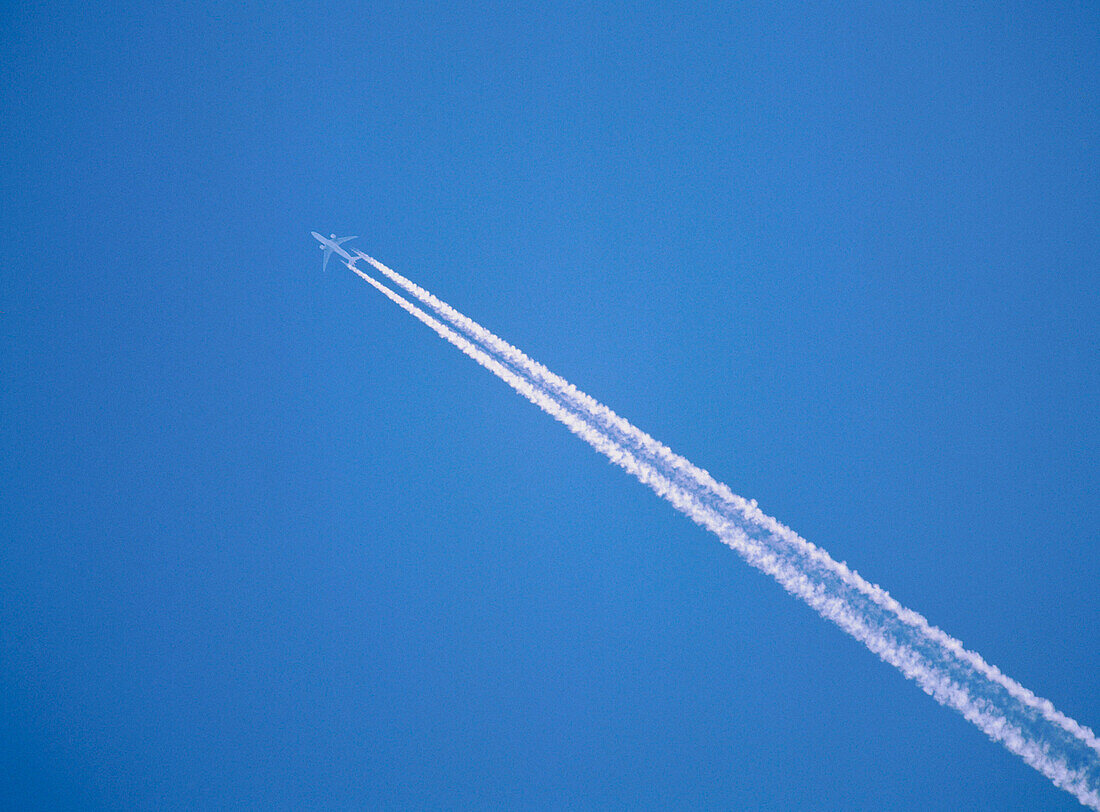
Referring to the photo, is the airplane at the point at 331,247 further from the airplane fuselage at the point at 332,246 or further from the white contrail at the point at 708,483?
the white contrail at the point at 708,483

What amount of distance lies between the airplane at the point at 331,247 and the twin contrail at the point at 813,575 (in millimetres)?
119

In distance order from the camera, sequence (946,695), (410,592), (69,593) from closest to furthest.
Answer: (946,695) → (410,592) → (69,593)

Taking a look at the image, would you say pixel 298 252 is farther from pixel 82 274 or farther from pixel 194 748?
pixel 194 748

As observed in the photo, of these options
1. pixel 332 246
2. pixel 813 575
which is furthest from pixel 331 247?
pixel 813 575

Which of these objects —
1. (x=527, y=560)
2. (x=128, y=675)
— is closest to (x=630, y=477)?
(x=527, y=560)

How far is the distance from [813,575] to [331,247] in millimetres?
7765

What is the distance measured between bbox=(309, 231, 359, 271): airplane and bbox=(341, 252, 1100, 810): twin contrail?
12 centimetres

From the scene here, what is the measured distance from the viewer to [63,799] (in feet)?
27.9

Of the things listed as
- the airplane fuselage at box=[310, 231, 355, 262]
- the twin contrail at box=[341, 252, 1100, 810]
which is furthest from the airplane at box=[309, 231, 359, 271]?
the twin contrail at box=[341, 252, 1100, 810]

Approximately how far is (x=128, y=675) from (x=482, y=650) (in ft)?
18.0

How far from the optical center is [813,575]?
261 inches

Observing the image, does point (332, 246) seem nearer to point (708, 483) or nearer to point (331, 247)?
point (331, 247)

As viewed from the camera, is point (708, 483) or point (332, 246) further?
point (332, 246)

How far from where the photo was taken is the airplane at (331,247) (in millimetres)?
8188
